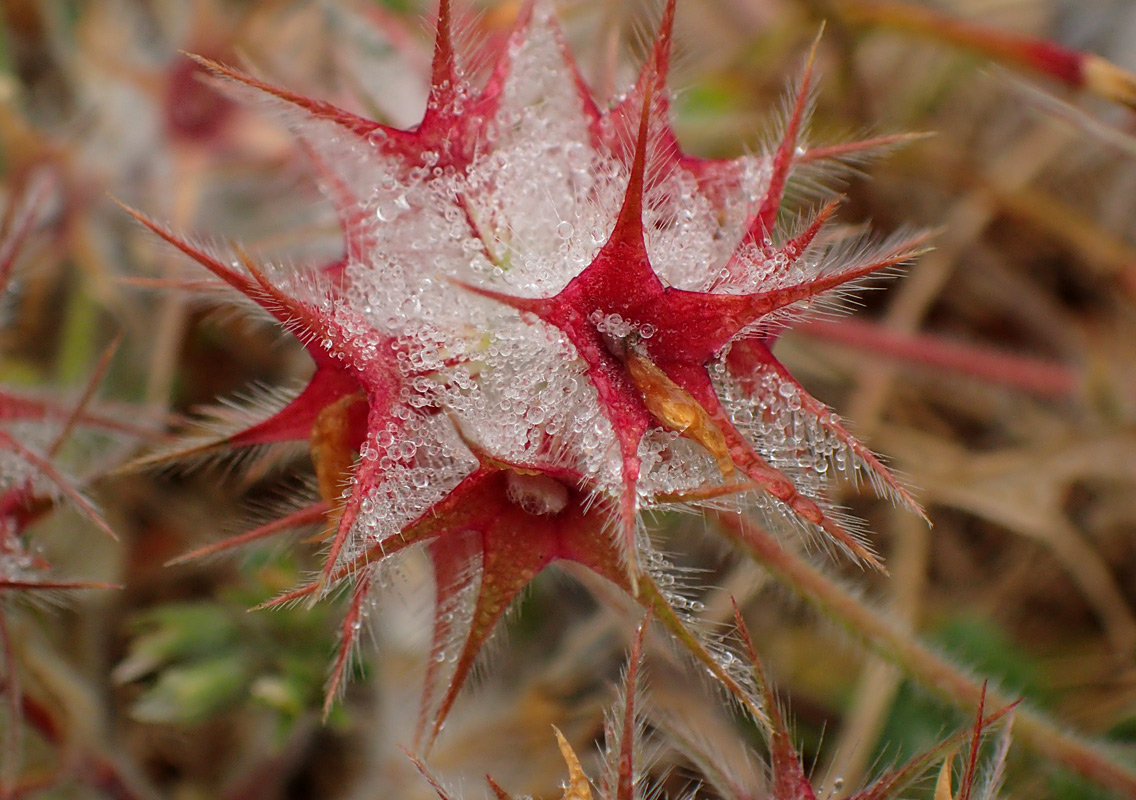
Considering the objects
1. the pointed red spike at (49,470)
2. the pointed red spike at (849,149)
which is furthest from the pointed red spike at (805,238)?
the pointed red spike at (49,470)

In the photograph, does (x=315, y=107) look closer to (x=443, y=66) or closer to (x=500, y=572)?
(x=443, y=66)

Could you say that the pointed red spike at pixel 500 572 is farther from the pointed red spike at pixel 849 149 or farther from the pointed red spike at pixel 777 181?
the pointed red spike at pixel 849 149

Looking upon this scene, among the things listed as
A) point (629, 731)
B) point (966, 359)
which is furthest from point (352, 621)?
point (966, 359)

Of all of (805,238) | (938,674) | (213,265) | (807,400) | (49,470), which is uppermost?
(805,238)

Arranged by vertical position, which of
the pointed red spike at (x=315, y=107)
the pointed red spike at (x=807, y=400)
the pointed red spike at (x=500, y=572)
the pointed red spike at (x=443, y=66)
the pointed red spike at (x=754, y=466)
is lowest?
the pointed red spike at (x=500, y=572)

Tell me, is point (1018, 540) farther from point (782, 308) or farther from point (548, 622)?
point (782, 308)

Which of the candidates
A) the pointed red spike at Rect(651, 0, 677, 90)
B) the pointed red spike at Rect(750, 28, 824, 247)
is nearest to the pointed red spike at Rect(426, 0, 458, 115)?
the pointed red spike at Rect(651, 0, 677, 90)
